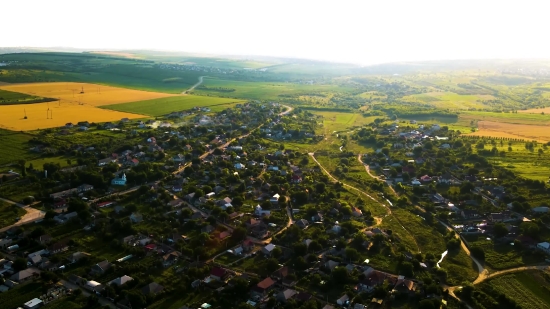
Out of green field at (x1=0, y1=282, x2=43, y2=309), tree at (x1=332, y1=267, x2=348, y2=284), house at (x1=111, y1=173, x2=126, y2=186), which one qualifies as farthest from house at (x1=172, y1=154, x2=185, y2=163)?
tree at (x1=332, y1=267, x2=348, y2=284)

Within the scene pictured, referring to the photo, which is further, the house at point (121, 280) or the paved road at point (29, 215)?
the paved road at point (29, 215)

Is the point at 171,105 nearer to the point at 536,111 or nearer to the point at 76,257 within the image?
the point at 76,257

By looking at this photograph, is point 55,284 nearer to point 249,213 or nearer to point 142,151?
point 249,213

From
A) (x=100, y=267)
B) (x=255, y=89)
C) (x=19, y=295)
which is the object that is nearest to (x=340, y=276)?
(x=100, y=267)

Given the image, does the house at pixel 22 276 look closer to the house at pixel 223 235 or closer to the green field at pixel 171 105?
the house at pixel 223 235

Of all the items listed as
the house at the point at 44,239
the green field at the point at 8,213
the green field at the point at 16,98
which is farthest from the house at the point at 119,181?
the green field at the point at 16,98

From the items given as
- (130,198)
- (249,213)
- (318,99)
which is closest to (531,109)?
(318,99)

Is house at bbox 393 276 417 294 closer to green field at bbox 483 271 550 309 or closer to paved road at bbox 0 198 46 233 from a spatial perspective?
green field at bbox 483 271 550 309
